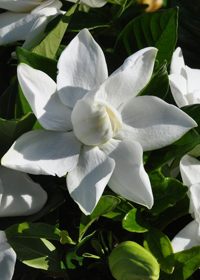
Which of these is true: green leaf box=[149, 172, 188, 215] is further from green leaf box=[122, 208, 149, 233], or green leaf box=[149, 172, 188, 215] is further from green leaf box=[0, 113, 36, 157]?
green leaf box=[0, 113, 36, 157]

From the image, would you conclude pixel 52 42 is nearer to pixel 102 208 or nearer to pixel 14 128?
pixel 14 128

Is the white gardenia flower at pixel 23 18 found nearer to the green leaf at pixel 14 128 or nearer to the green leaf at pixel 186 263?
the green leaf at pixel 14 128

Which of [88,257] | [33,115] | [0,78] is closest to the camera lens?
[33,115]

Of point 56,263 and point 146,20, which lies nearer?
point 56,263

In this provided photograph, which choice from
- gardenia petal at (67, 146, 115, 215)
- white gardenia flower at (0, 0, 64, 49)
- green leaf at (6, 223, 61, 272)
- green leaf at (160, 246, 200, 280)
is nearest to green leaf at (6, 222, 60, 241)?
green leaf at (6, 223, 61, 272)

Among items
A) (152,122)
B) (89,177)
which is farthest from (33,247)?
(152,122)

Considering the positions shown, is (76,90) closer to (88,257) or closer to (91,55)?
(91,55)

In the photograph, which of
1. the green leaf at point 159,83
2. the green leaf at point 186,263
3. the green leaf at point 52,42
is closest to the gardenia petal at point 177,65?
the green leaf at point 159,83

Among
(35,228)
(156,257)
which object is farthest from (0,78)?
(156,257)
